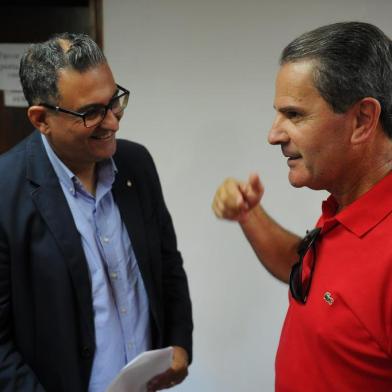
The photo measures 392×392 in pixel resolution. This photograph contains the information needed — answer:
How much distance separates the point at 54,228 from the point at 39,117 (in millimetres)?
295

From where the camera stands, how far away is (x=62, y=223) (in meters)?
1.15

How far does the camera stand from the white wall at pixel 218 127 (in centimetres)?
184

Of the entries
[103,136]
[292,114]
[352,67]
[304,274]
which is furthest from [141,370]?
[352,67]

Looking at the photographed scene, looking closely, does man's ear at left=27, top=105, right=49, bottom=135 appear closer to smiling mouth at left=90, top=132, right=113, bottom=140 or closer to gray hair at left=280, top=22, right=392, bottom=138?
smiling mouth at left=90, top=132, right=113, bottom=140

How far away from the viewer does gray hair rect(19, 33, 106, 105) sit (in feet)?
3.62

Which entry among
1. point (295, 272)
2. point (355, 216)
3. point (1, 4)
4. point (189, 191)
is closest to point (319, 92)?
point (355, 216)

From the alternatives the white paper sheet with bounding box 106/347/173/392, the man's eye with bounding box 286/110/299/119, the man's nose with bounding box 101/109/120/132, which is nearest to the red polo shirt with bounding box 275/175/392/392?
the man's eye with bounding box 286/110/299/119

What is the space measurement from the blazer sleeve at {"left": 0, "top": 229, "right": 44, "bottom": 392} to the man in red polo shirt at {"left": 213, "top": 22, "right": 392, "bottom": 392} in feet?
2.14

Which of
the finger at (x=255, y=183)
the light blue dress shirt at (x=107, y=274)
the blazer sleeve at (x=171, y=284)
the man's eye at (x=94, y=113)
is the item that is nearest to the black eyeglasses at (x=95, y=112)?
the man's eye at (x=94, y=113)

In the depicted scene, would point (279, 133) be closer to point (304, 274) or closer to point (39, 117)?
A: point (304, 274)

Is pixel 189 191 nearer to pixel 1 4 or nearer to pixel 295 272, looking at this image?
pixel 295 272

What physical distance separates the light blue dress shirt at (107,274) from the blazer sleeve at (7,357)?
0.59 ft

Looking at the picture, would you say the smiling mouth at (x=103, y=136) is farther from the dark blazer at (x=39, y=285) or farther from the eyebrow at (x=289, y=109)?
the eyebrow at (x=289, y=109)

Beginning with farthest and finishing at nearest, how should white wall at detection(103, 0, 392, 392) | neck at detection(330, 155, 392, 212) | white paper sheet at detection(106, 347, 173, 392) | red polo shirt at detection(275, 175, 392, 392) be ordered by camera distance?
white wall at detection(103, 0, 392, 392)
white paper sheet at detection(106, 347, 173, 392)
neck at detection(330, 155, 392, 212)
red polo shirt at detection(275, 175, 392, 392)
